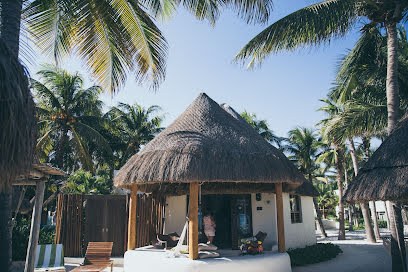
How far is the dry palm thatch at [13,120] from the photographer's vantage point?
349 centimetres

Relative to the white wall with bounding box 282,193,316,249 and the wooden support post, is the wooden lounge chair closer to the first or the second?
the wooden support post

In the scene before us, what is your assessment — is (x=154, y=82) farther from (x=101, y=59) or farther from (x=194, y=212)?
(x=194, y=212)

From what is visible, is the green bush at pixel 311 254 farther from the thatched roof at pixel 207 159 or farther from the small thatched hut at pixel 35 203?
the small thatched hut at pixel 35 203

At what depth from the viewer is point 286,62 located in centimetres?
1016

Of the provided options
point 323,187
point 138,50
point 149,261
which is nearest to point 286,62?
point 138,50

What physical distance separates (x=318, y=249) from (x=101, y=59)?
10.8 meters

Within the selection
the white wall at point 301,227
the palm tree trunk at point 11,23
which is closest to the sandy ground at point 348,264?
the white wall at point 301,227

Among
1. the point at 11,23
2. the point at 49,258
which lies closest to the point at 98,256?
the point at 49,258

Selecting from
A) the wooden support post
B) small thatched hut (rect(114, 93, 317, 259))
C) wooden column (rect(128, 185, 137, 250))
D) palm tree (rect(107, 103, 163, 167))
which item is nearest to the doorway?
small thatched hut (rect(114, 93, 317, 259))

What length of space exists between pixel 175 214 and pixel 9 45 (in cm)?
883

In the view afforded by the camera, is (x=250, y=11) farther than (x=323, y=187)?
No

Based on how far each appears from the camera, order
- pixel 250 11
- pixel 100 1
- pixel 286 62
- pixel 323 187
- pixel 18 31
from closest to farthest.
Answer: pixel 18 31
pixel 100 1
pixel 250 11
pixel 286 62
pixel 323 187

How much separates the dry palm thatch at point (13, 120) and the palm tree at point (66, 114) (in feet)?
50.9

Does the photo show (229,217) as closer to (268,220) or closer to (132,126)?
(268,220)
